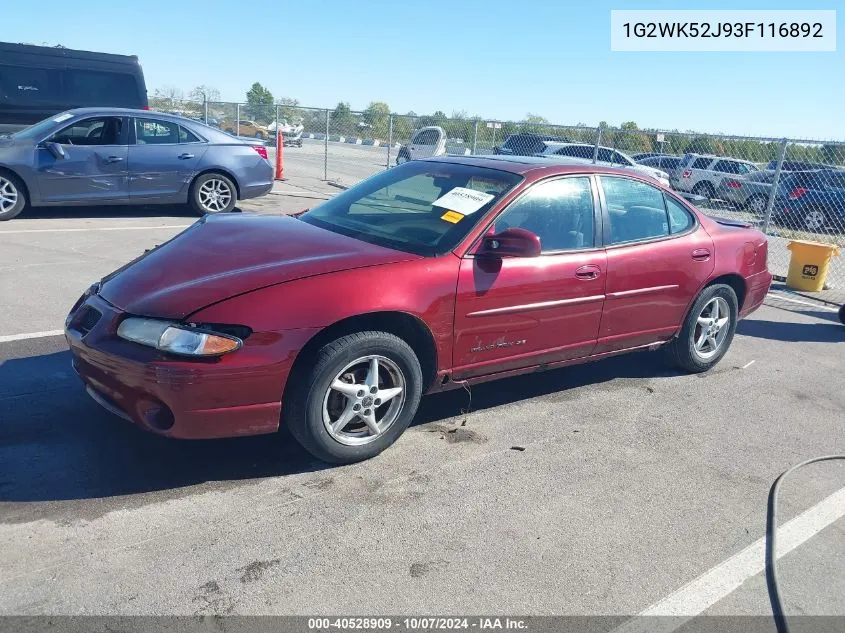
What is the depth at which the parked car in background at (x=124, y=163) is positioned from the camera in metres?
9.51

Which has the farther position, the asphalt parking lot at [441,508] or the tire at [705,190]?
the tire at [705,190]

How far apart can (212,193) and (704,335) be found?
7.80 m

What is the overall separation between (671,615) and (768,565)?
67 centimetres

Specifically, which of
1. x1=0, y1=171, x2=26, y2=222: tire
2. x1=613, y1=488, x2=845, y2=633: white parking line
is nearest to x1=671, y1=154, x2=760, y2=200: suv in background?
x1=0, y1=171, x2=26, y2=222: tire

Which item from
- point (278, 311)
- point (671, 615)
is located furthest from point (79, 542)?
point (671, 615)

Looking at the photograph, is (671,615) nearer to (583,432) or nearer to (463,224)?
(583,432)

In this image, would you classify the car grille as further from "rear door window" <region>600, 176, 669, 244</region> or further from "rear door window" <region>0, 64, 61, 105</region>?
"rear door window" <region>0, 64, 61, 105</region>

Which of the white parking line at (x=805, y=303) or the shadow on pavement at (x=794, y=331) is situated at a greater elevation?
the white parking line at (x=805, y=303)

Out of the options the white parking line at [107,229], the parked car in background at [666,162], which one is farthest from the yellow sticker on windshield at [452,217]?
the parked car in background at [666,162]

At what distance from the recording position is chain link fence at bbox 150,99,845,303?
1257 centimetres

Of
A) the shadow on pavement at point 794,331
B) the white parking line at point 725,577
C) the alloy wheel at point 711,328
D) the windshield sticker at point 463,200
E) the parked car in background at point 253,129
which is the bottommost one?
the white parking line at point 725,577

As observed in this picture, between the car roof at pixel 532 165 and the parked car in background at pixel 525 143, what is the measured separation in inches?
529

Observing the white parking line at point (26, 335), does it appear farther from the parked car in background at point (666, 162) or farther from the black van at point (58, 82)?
the parked car in background at point (666, 162)

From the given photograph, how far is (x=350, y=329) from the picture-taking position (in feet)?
12.1
